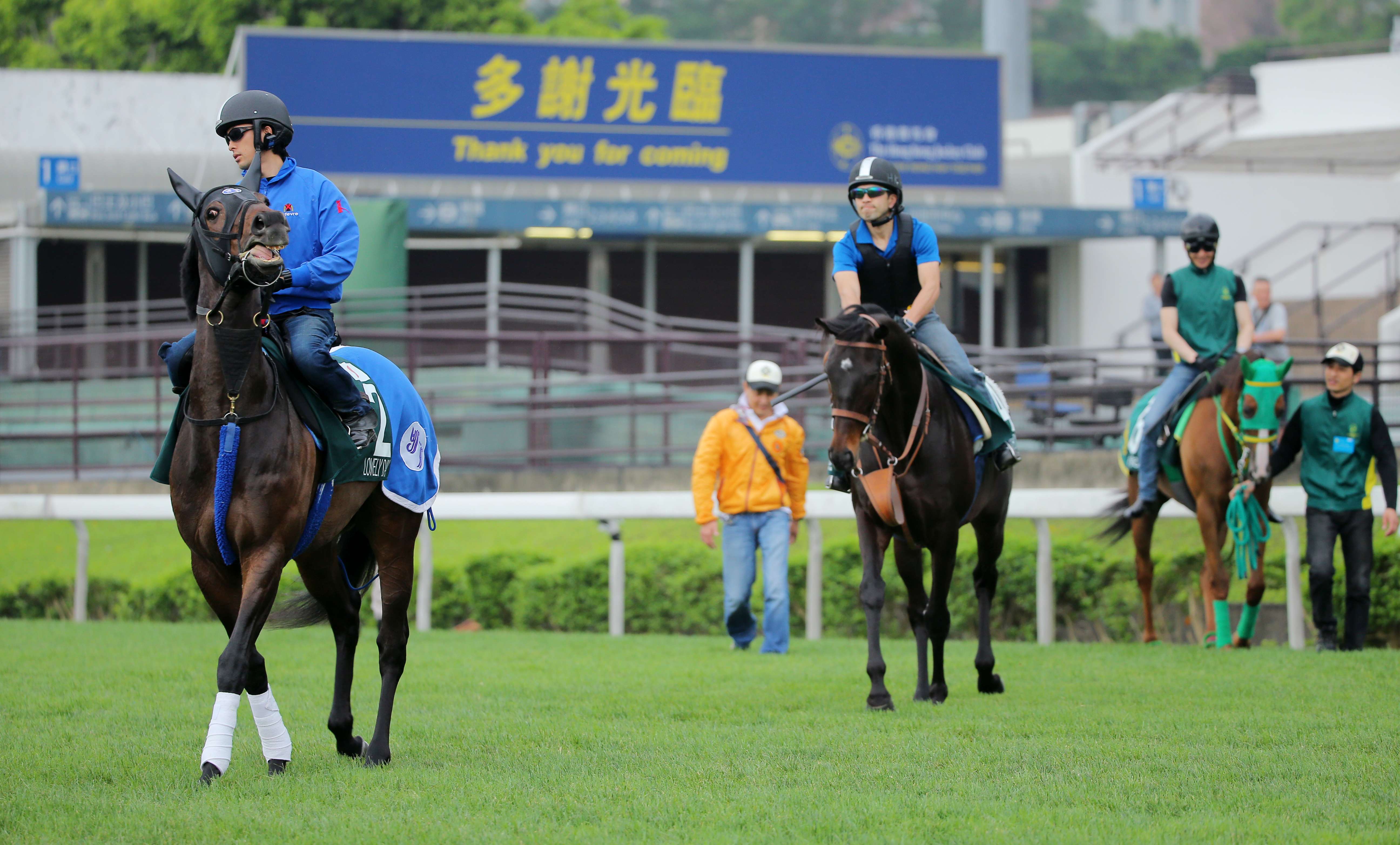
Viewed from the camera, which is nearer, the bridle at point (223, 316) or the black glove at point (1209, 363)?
the bridle at point (223, 316)

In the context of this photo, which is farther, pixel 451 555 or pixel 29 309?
pixel 29 309

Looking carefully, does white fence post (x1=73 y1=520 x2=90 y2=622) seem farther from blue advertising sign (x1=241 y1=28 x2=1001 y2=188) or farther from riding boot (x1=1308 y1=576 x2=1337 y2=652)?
blue advertising sign (x1=241 y1=28 x2=1001 y2=188)

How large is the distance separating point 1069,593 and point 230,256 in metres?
8.26

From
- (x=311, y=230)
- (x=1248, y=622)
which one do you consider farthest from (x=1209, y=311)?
(x=311, y=230)

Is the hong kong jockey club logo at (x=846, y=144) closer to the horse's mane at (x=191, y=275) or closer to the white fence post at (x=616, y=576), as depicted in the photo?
the white fence post at (x=616, y=576)

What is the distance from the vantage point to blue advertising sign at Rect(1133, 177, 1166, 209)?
2650cm

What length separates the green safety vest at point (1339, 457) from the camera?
10023mm

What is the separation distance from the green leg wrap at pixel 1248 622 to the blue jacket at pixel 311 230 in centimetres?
688

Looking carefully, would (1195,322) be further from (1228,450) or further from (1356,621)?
(1356,621)

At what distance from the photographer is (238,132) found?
19.6 feet

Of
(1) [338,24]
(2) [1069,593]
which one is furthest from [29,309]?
(2) [1069,593]

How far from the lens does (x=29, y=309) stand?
23.7 metres

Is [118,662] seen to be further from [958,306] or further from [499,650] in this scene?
[958,306]

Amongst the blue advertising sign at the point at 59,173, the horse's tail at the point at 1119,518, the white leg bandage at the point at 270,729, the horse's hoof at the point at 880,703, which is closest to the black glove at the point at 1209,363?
the horse's tail at the point at 1119,518
